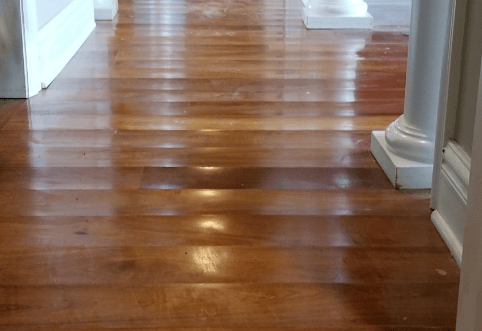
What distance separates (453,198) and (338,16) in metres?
3.55

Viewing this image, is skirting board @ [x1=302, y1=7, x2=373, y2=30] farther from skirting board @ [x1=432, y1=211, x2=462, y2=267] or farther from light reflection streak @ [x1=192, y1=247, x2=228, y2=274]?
light reflection streak @ [x1=192, y1=247, x2=228, y2=274]

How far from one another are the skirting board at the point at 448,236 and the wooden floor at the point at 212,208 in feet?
0.08

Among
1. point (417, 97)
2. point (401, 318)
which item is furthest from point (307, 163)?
point (401, 318)

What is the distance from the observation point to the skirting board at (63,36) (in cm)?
380

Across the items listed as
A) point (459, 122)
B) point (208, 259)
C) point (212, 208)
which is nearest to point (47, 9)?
point (212, 208)

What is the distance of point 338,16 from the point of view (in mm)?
5414

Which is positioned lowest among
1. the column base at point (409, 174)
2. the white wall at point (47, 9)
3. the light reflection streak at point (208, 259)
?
the light reflection streak at point (208, 259)

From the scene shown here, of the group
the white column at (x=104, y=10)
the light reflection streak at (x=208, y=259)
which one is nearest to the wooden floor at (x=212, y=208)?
the light reflection streak at (x=208, y=259)

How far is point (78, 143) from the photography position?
2.91 meters

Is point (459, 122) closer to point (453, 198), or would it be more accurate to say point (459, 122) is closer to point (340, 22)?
point (453, 198)

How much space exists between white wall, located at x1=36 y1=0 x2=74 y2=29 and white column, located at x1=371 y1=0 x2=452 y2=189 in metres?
2.15

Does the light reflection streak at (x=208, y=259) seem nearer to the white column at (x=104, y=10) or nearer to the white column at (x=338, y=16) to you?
the white column at (x=338, y=16)

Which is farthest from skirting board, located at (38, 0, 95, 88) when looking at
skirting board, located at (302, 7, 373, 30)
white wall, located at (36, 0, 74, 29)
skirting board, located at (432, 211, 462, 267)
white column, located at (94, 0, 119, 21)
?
skirting board, located at (432, 211, 462, 267)

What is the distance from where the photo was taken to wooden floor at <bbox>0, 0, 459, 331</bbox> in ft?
5.77
